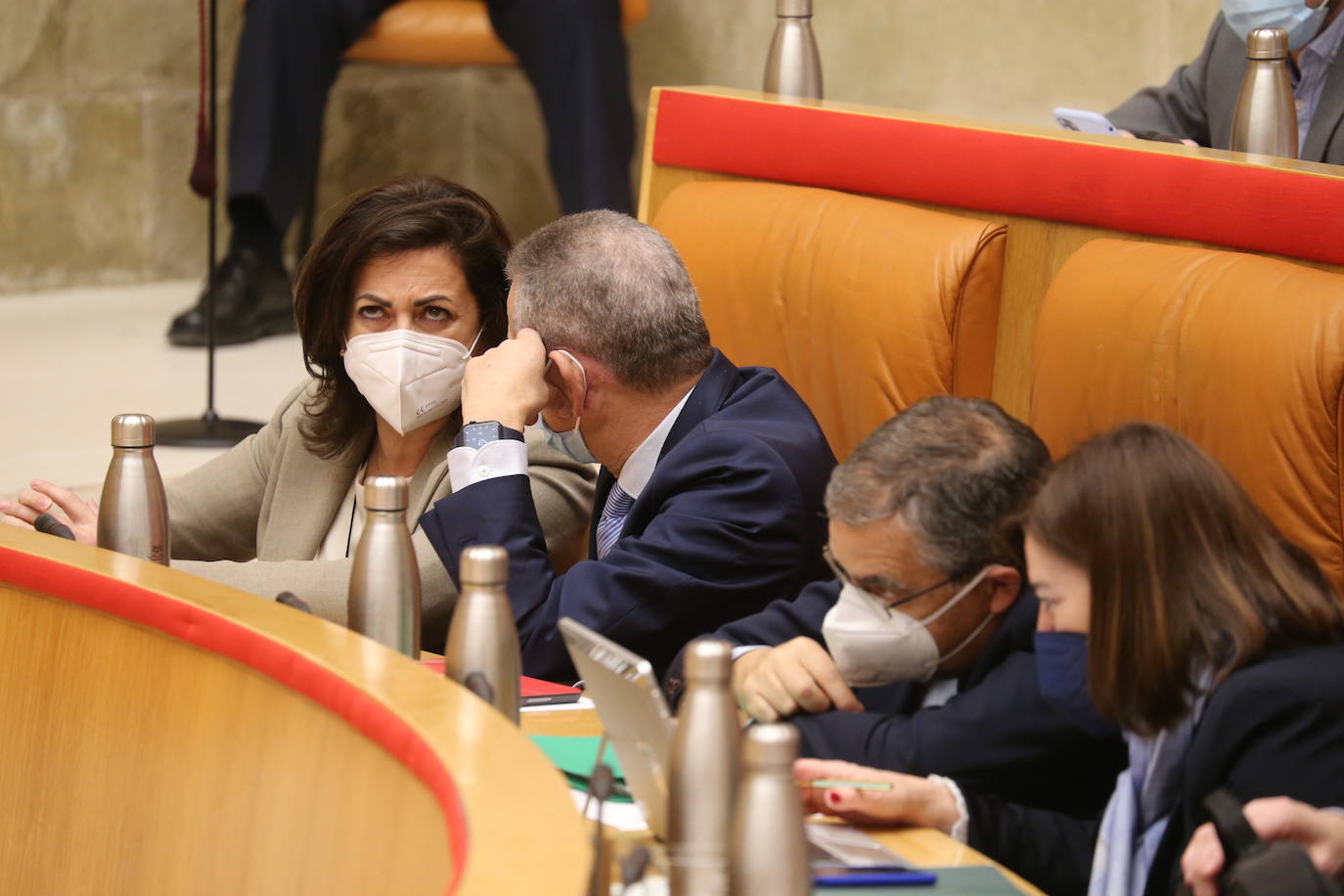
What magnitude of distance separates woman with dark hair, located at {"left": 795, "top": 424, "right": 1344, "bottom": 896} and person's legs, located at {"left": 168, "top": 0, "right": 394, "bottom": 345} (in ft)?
13.8

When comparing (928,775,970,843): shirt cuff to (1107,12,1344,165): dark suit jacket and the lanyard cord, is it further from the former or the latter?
(1107,12,1344,165): dark suit jacket

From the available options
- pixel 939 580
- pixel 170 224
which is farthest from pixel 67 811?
pixel 170 224

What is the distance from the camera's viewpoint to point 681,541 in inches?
83.9

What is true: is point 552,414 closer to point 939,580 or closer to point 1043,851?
point 939,580

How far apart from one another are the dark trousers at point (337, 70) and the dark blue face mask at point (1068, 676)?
395 cm

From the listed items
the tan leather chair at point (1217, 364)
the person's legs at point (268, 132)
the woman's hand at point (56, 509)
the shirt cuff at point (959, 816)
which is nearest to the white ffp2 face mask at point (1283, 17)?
the tan leather chair at point (1217, 364)

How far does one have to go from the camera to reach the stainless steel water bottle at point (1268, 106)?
Answer: 2617mm

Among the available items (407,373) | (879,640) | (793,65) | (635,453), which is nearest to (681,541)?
(635,453)

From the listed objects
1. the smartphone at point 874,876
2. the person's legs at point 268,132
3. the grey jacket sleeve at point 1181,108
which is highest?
the grey jacket sleeve at point 1181,108

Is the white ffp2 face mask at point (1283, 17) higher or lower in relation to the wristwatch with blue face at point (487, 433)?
higher

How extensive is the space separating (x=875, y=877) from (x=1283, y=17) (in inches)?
85.9

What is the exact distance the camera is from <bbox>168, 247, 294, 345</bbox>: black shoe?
216 inches

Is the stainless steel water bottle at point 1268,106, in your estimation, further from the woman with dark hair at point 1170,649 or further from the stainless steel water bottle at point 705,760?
the stainless steel water bottle at point 705,760

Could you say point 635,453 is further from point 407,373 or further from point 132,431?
point 132,431
